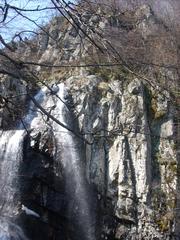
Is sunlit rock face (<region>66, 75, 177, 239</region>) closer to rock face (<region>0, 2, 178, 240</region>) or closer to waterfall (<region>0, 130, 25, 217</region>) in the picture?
rock face (<region>0, 2, 178, 240</region>)

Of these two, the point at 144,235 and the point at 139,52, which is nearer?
the point at 144,235

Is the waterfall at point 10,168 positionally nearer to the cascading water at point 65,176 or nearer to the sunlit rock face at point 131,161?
the cascading water at point 65,176

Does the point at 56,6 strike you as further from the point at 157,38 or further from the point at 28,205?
the point at 157,38

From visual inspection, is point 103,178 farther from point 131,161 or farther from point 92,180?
point 131,161

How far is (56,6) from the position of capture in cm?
295

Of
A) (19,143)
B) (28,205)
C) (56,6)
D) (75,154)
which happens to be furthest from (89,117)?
(56,6)

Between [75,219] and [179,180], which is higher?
[179,180]

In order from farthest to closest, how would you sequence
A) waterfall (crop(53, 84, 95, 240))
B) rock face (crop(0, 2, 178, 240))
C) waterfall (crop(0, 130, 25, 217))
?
1. waterfall (crop(53, 84, 95, 240))
2. rock face (crop(0, 2, 178, 240))
3. waterfall (crop(0, 130, 25, 217))

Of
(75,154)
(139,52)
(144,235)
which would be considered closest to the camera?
(144,235)

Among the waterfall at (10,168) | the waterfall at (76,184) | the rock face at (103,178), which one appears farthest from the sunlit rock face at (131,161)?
the waterfall at (10,168)

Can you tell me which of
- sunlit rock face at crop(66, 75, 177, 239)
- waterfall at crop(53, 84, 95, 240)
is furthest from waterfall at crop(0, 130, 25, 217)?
sunlit rock face at crop(66, 75, 177, 239)

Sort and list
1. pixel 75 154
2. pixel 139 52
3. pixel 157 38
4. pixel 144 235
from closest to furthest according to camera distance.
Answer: pixel 144 235, pixel 75 154, pixel 139 52, pixel 157 38

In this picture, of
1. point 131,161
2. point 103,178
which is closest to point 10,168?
point 103,178

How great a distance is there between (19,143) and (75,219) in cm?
279
